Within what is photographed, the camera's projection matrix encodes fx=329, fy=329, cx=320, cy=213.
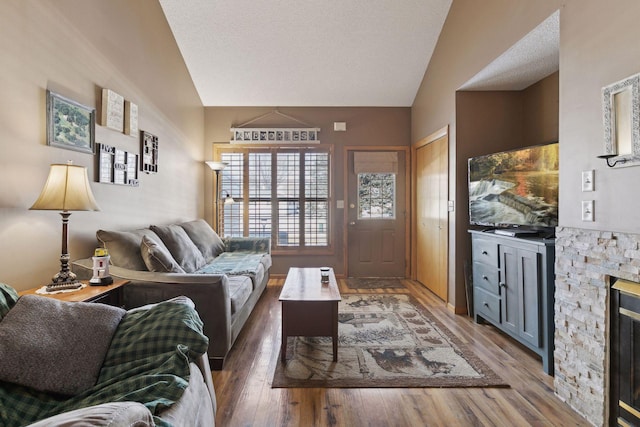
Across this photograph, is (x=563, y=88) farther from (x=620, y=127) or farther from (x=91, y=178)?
(x=91, y=178)

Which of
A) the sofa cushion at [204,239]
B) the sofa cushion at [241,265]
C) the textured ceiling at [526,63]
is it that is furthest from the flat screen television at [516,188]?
the sofa cushion at [204,239]

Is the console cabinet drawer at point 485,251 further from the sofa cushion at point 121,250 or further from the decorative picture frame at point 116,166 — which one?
Answer: the decorative picture frame at point 116,166

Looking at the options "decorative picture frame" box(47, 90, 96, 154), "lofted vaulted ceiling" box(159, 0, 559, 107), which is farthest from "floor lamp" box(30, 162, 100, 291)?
"lofted vaulted ceiling" box(159, 0, 559, 107)

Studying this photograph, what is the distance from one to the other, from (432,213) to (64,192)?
388 cm

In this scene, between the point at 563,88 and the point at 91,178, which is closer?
the point at 563,88

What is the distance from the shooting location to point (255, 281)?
335cm

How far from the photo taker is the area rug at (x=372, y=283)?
4738mm

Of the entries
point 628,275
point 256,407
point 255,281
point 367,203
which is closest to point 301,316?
point 256,407

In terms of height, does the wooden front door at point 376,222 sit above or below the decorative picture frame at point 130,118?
below

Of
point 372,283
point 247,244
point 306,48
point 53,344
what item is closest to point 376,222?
point 372,283

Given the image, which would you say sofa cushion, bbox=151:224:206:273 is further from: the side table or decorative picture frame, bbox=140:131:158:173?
the side table

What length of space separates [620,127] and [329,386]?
7.24 feet

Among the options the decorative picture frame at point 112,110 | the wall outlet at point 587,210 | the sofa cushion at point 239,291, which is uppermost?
the decorative picture frame at point 112,110

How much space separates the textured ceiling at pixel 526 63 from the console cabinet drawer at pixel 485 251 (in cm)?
158
